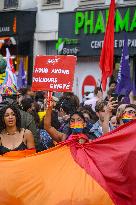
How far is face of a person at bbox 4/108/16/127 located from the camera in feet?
22.2

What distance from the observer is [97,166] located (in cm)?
539

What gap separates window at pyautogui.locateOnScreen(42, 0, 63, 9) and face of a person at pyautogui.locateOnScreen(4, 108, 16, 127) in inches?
541

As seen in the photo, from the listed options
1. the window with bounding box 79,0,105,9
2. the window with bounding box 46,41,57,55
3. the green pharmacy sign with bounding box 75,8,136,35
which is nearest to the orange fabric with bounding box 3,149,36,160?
the green pharmacy sign with bounding box 75,8,136,35

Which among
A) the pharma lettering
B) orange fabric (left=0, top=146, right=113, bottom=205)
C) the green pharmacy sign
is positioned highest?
the green pharmacy sign

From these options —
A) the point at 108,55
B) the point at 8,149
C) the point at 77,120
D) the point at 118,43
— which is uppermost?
the point at 108,55

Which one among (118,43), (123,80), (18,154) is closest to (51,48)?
(118,43)

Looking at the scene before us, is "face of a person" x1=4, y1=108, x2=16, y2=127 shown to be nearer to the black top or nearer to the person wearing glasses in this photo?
the black top

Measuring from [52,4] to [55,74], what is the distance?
1279 cm

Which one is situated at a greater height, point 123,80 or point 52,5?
point 52,5

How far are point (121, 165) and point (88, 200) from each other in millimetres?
440

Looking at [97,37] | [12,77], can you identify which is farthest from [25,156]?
[97,37]

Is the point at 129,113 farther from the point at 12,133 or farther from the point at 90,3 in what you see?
the point at 90,3

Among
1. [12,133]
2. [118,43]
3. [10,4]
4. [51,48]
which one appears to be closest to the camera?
[12,133]

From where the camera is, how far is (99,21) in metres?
18.7
